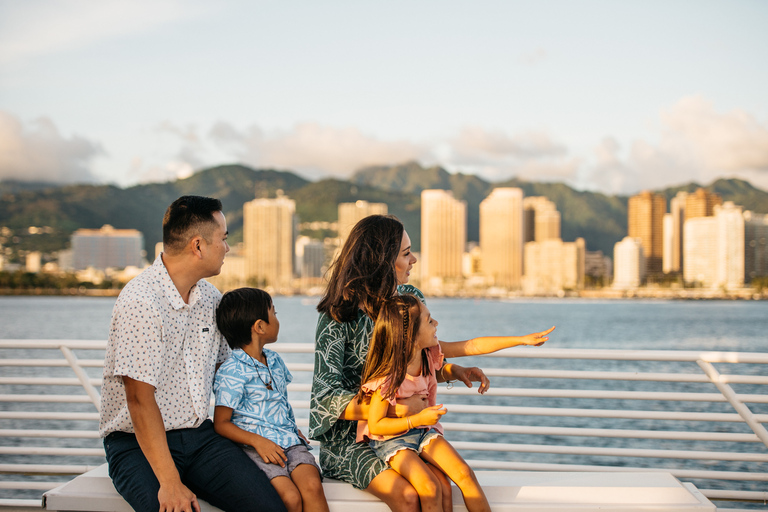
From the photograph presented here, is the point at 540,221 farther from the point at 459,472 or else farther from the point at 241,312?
the point at 459,472

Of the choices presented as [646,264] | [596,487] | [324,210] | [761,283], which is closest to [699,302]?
[761,283]

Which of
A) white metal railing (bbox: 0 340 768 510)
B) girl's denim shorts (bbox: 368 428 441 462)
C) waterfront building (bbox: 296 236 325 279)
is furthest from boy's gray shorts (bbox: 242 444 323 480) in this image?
waterfront building (bbox: 296 236 325 279)

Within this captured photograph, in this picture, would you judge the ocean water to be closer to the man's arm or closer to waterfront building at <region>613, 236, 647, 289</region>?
the man's arm

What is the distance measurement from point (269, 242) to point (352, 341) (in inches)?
4988

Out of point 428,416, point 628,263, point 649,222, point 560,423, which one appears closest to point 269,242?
point 628,263

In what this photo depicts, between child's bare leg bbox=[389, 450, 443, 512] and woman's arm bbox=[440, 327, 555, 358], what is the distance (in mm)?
435

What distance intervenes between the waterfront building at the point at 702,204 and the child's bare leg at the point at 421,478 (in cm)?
15358

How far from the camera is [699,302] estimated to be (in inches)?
4478

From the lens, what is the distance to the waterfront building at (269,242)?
12538cm

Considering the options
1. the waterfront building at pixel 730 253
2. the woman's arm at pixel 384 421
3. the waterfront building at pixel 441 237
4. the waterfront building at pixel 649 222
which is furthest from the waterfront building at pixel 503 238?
the woman's arm at pixel 384 421

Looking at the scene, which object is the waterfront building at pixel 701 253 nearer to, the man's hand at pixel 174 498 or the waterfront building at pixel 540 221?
the waterfront building at pixel 540 221

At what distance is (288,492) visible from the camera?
2.14 meters

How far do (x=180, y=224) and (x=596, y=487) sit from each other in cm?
174

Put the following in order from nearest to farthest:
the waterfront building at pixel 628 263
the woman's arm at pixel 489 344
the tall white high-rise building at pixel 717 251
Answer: the woman's arm at pixel 489 344 < the tall white high-rise building at pixel 717 251 < the waterfront building at pixel 628 263
